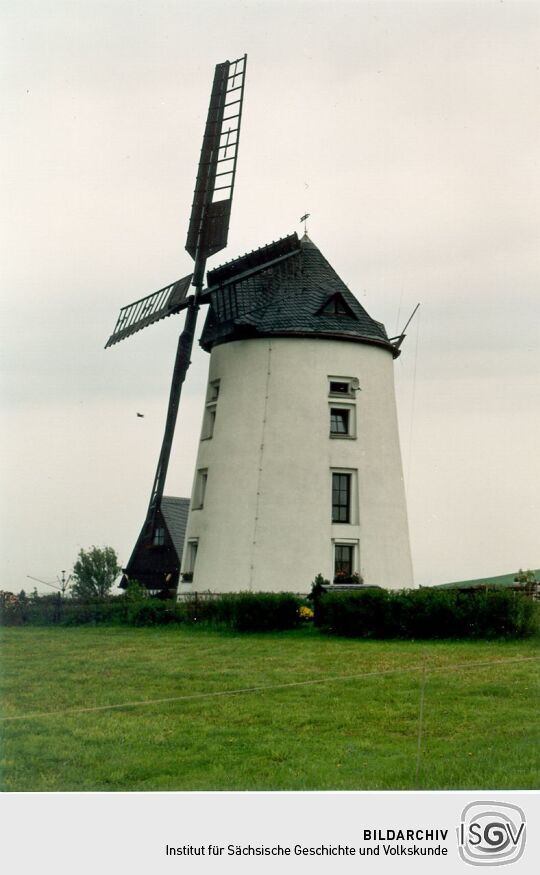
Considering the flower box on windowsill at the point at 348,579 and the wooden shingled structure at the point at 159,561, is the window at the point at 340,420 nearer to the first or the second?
the flower box on windowsill at the point at 348,579

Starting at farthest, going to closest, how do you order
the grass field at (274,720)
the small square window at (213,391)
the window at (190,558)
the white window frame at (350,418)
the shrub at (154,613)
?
1. the small square window at (213,391)
2. the window at (190,558)
3. the white window frame at (350,418)
4. the shrub at (154,613)
5. the grass field at (274,720)

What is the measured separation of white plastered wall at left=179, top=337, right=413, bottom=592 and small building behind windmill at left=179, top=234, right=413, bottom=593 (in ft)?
0.09

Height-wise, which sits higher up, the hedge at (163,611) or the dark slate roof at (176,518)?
the dark slate roof at (176,518)

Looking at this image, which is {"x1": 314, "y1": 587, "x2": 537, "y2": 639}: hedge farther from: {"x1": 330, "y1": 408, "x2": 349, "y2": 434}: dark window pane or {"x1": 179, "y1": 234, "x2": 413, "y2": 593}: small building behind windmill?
{"x1": 330, "y1": 408, "x2": 349, "y2": 434}: dark window pane

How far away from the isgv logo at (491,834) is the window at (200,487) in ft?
73.8

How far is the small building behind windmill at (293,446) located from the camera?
94.9ft

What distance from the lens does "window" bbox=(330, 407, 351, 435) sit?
30188mm

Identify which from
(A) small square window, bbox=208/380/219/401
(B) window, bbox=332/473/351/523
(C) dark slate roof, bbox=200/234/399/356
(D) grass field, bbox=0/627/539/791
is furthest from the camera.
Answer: (A) small square window, bbox=208/380/219/401

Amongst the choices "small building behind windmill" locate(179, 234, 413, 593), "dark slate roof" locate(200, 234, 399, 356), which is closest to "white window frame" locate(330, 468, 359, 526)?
"small building behind windmill" locate(179, 234, 413, 593)

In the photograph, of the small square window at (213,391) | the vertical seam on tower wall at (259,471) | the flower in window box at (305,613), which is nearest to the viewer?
the flower in window box at (305,613)

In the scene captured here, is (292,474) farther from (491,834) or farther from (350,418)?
(491,834)

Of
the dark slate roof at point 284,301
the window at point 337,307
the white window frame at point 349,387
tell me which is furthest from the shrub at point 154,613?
the window at point 337,307

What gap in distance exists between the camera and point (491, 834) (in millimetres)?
8570

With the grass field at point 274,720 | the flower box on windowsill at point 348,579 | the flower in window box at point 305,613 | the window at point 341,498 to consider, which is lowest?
the grass field at point 274,720
